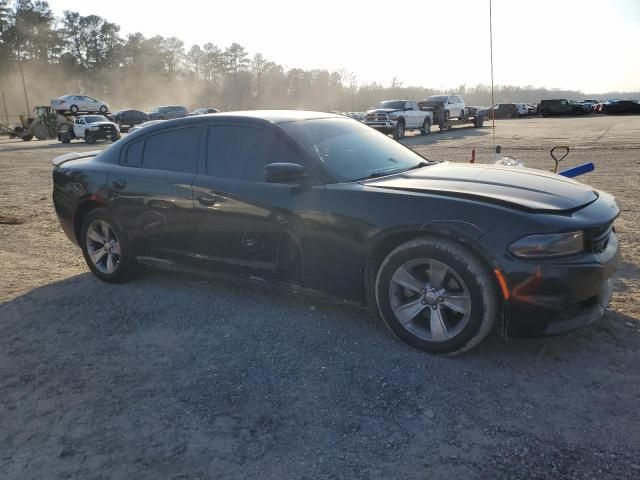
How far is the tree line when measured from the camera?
249 ft

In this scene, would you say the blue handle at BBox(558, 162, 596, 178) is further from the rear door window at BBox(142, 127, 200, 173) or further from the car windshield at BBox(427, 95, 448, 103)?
the car windshield at BBox(427, 95, 448, 103)

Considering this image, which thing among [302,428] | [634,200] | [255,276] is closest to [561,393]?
[302,428]

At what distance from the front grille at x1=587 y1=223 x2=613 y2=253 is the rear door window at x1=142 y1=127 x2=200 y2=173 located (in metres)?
3.02

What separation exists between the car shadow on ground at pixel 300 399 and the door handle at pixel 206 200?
2.92ft

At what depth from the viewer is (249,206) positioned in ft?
13.2

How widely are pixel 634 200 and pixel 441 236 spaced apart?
250 inches

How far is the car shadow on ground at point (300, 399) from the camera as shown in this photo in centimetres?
246

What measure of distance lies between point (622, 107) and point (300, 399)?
52.2m

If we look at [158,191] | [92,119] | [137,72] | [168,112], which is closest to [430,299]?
[158,191]

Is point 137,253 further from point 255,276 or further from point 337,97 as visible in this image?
point 337,97

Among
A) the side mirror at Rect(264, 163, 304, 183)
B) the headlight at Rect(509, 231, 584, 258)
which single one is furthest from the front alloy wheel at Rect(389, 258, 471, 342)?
the side mirror at Rect(264, 163, 304, 183)

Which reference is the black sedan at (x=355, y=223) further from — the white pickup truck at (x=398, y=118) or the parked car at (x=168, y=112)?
the parked car at (x=168, y=112)

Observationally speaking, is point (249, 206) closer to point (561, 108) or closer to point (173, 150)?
point (173, 150)

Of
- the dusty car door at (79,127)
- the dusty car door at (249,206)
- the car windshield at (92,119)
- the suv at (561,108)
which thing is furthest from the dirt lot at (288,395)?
the suv at (561,108)
